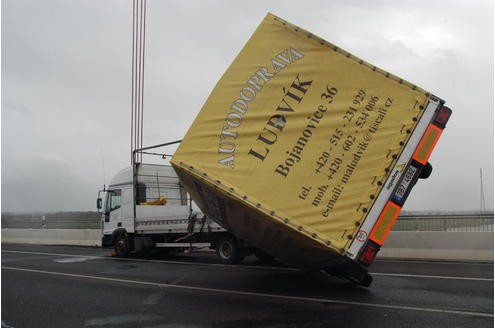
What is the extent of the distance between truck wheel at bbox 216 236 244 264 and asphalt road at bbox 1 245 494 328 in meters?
0.47

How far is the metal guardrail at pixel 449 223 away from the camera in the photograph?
494 inches

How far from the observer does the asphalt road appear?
6117 mm

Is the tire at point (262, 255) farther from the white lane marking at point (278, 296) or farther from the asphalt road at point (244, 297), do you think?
the white lane marking at point (278, 296)

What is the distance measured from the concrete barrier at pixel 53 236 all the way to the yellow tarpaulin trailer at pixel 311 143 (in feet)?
51.5

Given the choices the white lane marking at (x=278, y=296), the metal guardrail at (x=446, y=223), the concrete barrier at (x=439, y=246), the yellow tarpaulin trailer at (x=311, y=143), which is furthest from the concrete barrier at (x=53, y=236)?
the yellow tarpaulin trailer at (x=311, y=143)

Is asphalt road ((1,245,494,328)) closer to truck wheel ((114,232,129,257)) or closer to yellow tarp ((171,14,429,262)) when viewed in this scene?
yellow tarp ((171,14,429,262))

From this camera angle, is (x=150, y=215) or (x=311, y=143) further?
(x=150, y=215)

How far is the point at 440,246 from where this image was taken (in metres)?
12.9

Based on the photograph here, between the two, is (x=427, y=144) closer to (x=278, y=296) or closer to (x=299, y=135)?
(x=299, y=135)

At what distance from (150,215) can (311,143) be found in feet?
31.3

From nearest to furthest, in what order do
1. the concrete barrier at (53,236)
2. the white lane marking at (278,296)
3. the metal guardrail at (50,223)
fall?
the white lane marking at (278,296) < the concrete barrier at (53,236) < the metal guardrail at (50,223)

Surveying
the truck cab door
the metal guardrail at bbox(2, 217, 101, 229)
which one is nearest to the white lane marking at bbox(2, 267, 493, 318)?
the truck cab door

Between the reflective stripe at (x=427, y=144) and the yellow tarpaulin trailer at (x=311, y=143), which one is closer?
the yellow tarpaulin trailer at (x=311, y=143)

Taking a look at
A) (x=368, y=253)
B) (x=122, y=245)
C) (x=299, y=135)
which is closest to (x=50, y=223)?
(x=122, y=245)
